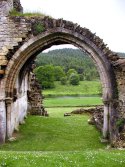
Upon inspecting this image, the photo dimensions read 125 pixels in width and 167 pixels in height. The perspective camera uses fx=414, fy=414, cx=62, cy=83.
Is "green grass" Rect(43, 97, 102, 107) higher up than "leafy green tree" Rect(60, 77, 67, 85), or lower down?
lower down

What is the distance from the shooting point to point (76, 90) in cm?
6938

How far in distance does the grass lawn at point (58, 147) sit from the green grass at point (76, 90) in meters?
37.2

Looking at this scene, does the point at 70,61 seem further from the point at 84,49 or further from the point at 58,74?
the point at 84,49

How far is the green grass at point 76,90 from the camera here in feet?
213

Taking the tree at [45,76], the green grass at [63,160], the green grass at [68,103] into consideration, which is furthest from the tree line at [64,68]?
the green grass at [63,160]

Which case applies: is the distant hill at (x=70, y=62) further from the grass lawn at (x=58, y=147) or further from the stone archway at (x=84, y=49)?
the stone archway at (x=84, y=49)

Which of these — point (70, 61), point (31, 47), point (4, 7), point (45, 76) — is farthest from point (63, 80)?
point (4, 7)

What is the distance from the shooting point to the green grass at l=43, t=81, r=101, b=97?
6490cm

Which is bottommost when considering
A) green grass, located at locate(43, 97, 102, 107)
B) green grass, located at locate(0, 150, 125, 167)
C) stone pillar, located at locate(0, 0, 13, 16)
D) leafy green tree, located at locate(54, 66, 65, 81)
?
green grass, located at locate(0, 150, 125, 167)

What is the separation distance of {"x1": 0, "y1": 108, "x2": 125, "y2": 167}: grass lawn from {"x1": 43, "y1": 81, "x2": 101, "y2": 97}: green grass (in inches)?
1463

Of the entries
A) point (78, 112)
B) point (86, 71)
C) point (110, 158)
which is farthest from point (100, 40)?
point (86, 71)

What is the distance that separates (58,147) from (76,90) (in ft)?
169

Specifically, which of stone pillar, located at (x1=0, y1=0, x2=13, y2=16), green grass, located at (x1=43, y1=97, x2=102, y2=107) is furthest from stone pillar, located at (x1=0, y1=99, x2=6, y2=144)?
green grass, located at (x1=43, y1=97, x2=102, y2=107)

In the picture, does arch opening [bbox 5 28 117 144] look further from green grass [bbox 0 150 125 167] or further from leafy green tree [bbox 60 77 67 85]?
leafy green tree [bbox 60 77 67 85]
